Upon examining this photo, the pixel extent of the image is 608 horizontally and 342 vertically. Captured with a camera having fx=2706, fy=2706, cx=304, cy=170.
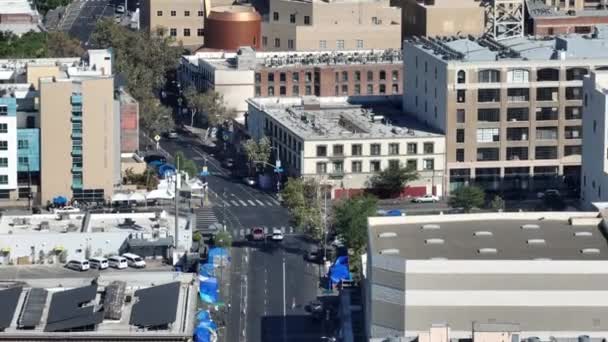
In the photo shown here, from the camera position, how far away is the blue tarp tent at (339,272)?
230 feet

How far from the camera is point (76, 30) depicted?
120 m

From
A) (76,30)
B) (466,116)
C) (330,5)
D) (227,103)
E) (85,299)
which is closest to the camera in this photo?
(85,299)

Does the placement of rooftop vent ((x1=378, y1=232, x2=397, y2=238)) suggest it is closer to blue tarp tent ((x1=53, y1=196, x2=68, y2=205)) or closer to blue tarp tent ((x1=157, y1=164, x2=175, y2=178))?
blue tarp tent ((x1=53, y1=196, x2=68, y2=205))

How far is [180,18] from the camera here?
110125 mm

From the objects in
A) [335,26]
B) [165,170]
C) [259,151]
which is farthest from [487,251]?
[335,26]


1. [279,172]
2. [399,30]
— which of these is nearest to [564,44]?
[279,172]

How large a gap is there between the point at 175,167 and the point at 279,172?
11.0 feet

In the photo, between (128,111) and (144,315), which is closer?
(144,315)

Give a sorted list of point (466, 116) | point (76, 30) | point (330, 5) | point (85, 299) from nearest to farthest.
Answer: point (85, 299) < point (466, 116) < point (330, 5) < point (76, 30)

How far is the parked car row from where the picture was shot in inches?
2884

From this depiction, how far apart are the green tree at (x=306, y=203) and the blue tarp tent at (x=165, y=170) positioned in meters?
4.82

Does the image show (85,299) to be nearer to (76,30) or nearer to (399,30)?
(399,30)

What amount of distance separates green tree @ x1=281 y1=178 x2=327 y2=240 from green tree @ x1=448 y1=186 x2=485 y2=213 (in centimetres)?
407

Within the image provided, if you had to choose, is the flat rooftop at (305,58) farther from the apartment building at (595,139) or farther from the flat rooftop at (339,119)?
the apartment building at (595,139)
